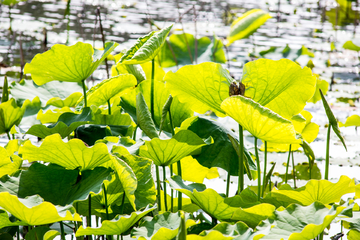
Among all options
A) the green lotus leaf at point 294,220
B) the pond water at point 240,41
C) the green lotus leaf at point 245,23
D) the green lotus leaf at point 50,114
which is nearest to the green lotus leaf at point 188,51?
Result: the pond water at point 240,41

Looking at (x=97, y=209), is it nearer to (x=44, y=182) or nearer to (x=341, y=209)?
(x=44, y=182)

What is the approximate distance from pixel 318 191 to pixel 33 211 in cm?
58

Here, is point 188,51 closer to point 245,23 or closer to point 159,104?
point 245,23

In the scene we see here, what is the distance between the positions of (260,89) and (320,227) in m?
0.41

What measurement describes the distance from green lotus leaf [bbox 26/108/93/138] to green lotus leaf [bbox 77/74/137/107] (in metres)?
0.07

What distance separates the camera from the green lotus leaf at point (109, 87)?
1.13 metres

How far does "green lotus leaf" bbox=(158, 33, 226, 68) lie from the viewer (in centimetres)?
281

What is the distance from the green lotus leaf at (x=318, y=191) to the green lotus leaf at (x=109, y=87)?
0.51 metres

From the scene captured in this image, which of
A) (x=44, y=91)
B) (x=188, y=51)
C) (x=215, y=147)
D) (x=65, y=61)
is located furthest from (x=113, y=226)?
(x=188, y=51)

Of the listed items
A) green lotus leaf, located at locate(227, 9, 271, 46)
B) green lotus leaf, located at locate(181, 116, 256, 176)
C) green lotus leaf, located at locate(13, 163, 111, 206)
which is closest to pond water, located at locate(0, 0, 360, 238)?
green lotus leaf, located at locate(227, 9, 271, 46)

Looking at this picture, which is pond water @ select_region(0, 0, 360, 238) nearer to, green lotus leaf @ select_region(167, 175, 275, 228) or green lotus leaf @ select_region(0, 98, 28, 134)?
green lotus leaf @ select_region(0, 98, 28, 134)

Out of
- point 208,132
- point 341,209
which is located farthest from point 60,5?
point 341,209

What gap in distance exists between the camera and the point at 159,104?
4.02 ft

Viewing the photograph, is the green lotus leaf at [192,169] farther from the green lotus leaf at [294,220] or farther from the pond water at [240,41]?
the pond water at [240,41]
